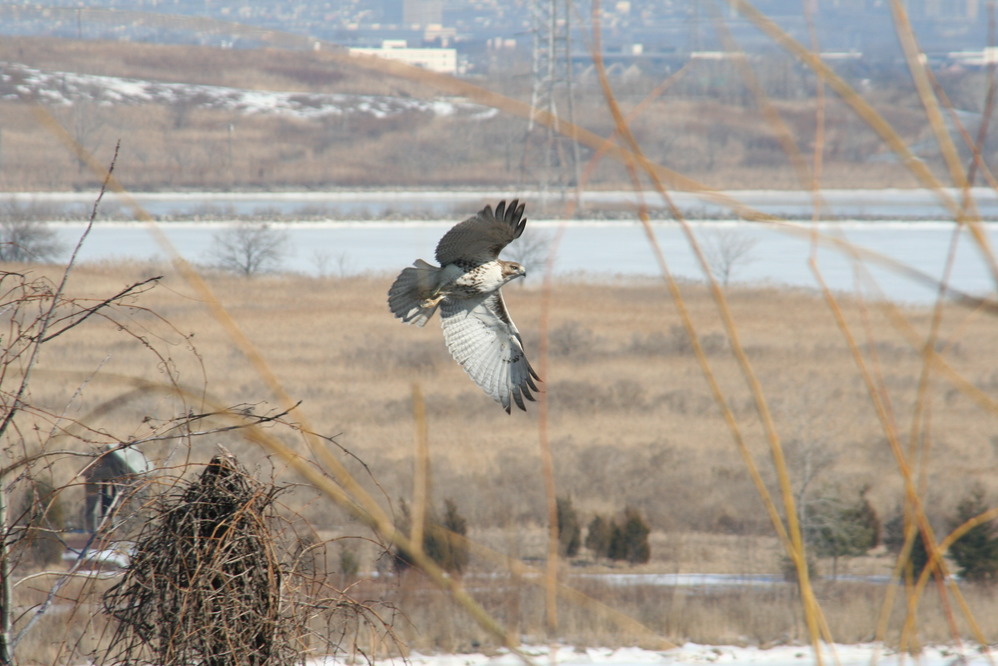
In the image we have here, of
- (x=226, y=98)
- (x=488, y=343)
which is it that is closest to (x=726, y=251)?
(x=488, y=343)

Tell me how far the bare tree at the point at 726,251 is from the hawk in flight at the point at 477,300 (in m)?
23.3

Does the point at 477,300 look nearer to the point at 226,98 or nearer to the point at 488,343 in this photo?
the point at 488,343

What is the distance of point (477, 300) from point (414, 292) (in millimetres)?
480

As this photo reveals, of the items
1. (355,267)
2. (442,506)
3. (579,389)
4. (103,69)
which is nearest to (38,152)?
(103,69)

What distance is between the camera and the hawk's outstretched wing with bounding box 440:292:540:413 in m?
4.62

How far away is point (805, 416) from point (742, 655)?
684 centimetres

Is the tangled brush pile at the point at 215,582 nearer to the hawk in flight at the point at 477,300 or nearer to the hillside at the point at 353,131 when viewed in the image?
the hawk in flight at the point at 477,300

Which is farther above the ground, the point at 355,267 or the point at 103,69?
the point at 103,69

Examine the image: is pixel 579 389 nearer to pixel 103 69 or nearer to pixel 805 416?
pixel 805 416

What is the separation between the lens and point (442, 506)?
13.2 metres

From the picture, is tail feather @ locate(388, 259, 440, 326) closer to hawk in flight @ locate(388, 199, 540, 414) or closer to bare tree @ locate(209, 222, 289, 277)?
hawk in flight @ locate(388, 199, 540, 414)

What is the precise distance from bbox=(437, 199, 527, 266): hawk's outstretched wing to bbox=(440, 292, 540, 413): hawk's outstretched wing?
21 cm

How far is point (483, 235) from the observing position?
4352 millimetres

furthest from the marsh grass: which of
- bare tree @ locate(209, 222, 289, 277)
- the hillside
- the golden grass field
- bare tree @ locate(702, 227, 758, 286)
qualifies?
the hillside
